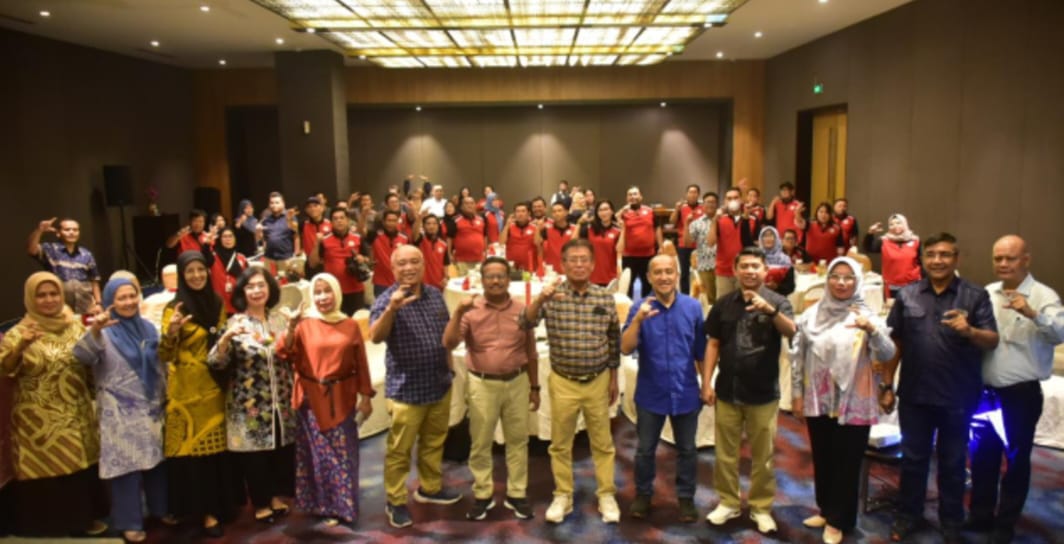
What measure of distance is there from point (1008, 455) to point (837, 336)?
108 centimetres

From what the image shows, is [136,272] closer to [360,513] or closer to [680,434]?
[360,513]

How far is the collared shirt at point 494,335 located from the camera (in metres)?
3.91

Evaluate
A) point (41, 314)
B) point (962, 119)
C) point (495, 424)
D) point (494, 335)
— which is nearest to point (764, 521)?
point (495, 424)

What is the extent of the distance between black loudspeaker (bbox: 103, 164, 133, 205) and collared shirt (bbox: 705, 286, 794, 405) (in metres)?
12.0

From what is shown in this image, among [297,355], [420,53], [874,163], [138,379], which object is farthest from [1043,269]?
[420,53]

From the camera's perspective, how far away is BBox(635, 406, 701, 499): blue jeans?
3.89 metres

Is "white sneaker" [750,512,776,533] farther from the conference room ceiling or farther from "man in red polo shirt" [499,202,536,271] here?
the conference room ceiling

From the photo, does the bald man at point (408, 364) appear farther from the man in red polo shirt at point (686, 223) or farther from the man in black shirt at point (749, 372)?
the man in red polo shirt at point (686, 223)

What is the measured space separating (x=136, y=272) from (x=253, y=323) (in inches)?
449

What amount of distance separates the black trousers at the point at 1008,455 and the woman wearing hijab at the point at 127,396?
4.29 meters

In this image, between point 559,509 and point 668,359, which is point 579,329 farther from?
point 559,509

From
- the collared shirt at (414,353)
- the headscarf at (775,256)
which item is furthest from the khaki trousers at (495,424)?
the headscarf at (775,256)

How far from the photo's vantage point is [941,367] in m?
3.47

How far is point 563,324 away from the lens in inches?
151
